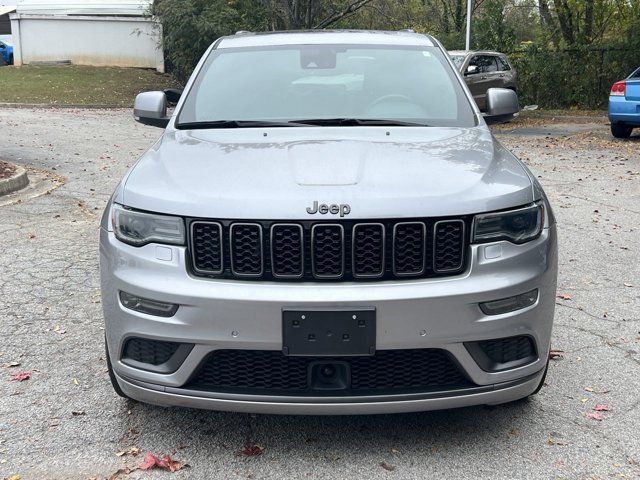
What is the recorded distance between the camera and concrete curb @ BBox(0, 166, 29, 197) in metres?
9.10

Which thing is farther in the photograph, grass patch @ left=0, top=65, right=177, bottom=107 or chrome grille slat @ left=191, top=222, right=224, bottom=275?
grass patch @ left=0, top=65, right=177, bottom=107

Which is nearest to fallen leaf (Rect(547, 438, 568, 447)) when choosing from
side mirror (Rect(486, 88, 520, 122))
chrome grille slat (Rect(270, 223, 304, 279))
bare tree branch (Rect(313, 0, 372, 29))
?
chrome grille slat (Rect(270, 223, 304, 279))

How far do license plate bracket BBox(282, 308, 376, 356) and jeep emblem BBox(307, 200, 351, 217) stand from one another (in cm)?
38

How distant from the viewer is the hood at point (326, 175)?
9.91ft

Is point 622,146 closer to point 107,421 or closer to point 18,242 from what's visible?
point 18,242

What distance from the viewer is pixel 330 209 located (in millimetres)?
2994

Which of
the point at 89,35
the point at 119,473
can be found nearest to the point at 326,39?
the point at 119,473

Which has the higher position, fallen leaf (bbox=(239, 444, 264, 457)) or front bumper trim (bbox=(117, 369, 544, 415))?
front bumper trim (bbox=(117, 369, 544, 415))

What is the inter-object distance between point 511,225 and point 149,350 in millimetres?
1552

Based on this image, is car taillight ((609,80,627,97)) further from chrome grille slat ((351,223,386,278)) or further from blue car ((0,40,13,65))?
blue car ((0,40,13,65))

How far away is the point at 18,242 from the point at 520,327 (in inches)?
205

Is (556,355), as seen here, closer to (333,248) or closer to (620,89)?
(333,248)

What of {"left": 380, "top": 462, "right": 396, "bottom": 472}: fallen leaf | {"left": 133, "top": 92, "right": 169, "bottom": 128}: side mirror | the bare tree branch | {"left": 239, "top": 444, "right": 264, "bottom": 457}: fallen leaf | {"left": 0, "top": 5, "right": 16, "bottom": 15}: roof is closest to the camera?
{"left": 380, "top": 462, "right": 396, "bottom": 472}: fallen leaf

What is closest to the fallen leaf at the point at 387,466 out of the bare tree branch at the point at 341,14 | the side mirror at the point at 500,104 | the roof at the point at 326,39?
the side mirror at the point at 500,104
